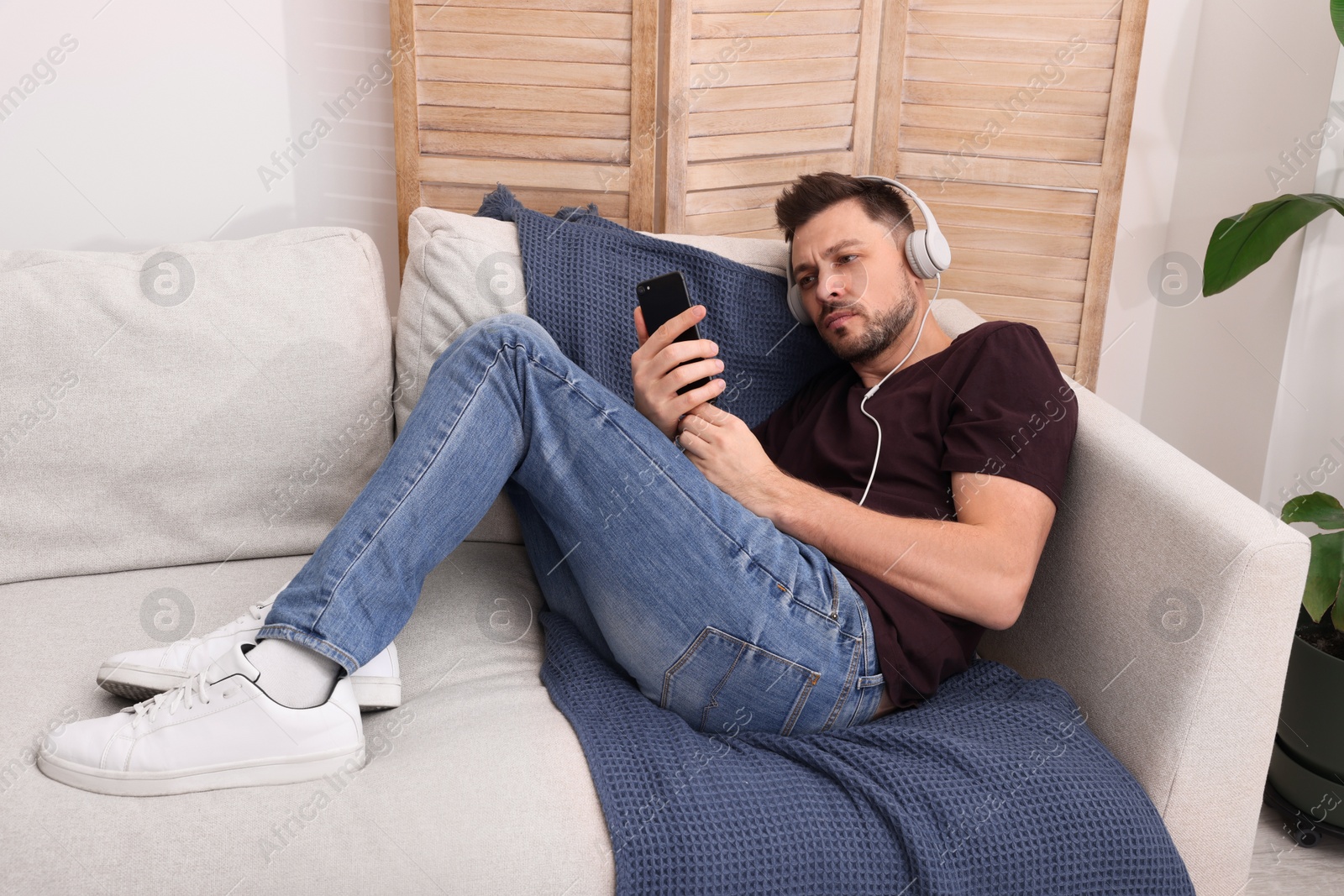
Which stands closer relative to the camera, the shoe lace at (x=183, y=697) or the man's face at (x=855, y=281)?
the shoe lace at (x=183, y=697)

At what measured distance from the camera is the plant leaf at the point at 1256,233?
4.87ft

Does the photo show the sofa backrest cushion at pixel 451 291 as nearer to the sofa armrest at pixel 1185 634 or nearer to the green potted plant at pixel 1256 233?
the sofa armrest at pixel 1185 634

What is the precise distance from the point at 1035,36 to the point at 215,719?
1702 mm

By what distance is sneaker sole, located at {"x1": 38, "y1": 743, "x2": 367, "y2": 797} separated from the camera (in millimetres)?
918

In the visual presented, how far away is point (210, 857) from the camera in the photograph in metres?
0.86

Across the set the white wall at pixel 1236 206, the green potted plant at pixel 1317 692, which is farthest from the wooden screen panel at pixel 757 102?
the green potted plant at pixel 1317 692

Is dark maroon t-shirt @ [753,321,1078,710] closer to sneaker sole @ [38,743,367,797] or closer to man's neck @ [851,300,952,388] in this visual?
man's neck @ [851,300,952,388]

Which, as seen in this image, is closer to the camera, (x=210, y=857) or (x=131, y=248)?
(x=210, y=857)

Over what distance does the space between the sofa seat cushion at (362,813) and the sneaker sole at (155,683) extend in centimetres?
3

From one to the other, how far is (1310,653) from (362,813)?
4.20 feet

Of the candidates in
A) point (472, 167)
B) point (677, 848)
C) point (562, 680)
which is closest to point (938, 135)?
point (472, 167)

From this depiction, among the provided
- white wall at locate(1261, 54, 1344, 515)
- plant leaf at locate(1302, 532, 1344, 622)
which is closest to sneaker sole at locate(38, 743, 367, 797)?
plant leaf at locate(1302, 532, 1344, 622)

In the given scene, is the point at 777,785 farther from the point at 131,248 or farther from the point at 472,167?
the point at 131,248

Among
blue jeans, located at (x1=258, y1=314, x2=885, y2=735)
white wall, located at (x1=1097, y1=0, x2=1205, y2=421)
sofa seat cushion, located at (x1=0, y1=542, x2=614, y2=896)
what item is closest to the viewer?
sofa seat cushion, located at (x1=0, y1=542, x2=614, y2=896)
